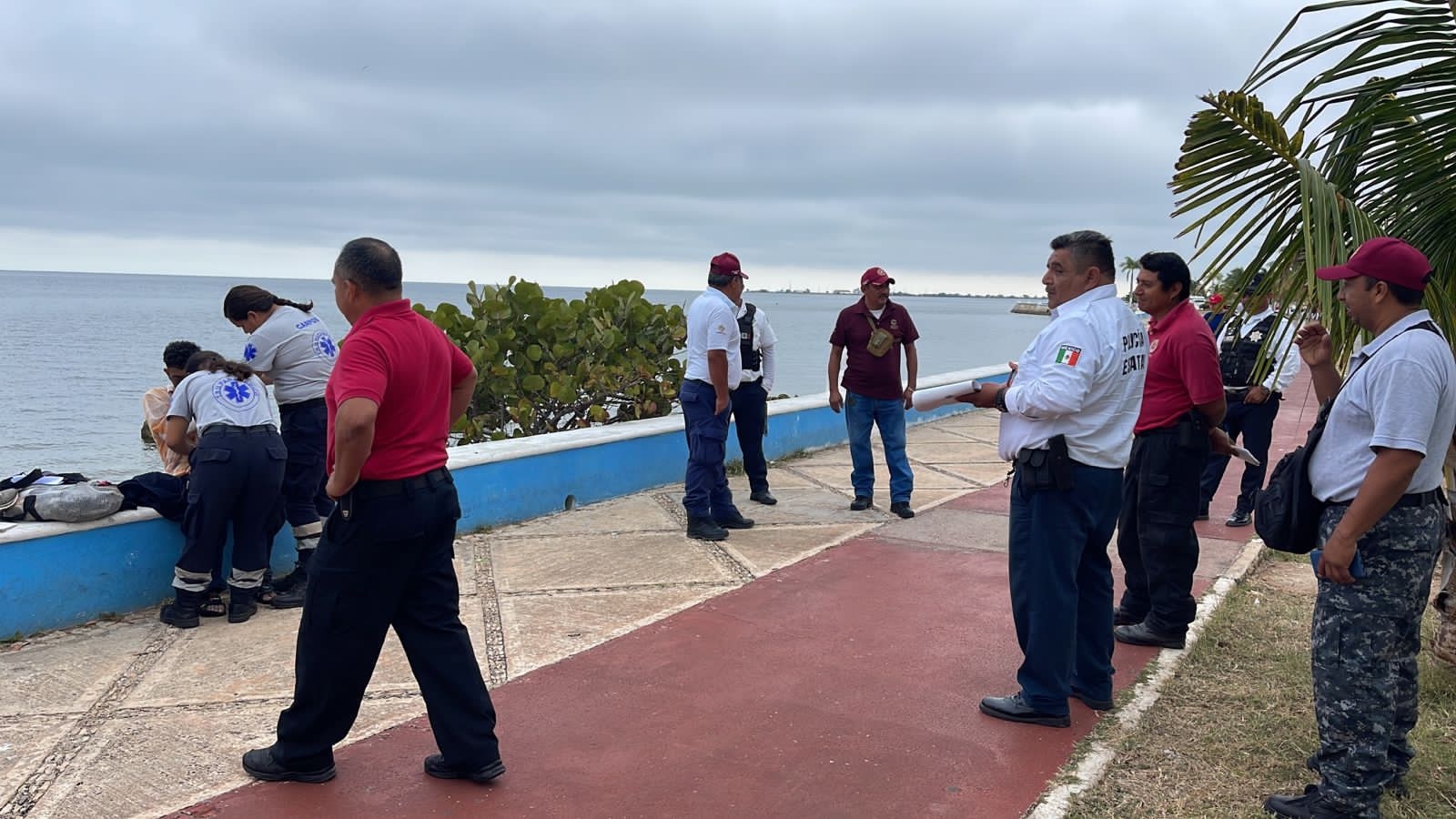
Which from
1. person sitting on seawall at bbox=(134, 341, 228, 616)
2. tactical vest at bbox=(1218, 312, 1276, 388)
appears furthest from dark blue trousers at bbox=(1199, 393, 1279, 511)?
person sitting on seawall at bbox=(134, 341, 228, 616)

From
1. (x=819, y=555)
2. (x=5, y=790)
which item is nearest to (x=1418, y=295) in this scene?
(x=819, y=555)

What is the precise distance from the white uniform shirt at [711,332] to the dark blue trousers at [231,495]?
105 inches

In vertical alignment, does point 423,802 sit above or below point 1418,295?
below

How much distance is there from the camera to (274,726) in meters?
3.98

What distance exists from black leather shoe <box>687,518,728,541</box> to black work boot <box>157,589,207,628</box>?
2.92m

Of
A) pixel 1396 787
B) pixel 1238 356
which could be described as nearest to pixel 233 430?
pixel 1396 787

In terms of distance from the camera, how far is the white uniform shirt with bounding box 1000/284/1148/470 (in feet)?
12.4

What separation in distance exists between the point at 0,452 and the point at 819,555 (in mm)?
18089

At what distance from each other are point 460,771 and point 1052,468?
2271 mm

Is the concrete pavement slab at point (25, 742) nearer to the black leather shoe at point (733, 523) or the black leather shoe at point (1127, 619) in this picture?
the black leather shoe at point (733, 523)

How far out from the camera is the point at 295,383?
5.52 meters

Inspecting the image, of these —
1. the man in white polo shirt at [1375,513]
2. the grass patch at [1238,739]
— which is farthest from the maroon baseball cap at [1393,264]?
the grass patch at [1238,739]

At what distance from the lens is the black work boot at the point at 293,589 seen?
5473 millimetres

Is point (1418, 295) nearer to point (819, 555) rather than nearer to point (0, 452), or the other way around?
point (819, 555)
